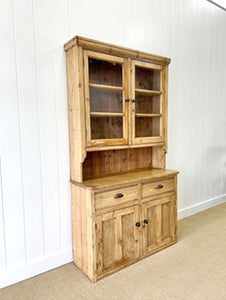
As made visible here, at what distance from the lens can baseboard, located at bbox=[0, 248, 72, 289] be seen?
5.98ft

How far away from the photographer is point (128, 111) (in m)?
2.08

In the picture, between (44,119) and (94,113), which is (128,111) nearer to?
(94,113)

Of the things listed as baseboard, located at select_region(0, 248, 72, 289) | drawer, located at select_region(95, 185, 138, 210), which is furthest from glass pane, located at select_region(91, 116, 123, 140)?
baseboard, located at select_region(0, 248, 72, 289)

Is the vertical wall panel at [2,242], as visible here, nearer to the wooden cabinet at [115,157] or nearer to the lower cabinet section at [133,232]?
the wooden cabinet at [115,157]

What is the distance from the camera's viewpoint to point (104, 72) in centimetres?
199

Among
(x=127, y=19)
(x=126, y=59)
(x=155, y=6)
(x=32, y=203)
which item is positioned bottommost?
(x=32, y=203)

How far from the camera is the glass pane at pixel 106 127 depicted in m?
1.96

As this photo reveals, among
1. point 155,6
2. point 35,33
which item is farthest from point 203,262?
point 155,6

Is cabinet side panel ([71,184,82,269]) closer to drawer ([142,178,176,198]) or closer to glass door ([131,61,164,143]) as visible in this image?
drawer ([142,178,176,198])

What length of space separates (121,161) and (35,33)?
1.44 metres

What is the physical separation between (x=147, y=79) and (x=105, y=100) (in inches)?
21.7

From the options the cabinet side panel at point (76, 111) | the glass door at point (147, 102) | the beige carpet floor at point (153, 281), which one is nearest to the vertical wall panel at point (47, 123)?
the cabinet side panel at point (76, 111)

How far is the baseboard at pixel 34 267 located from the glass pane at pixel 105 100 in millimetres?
1392

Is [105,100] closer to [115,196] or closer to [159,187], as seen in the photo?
[115,196]
